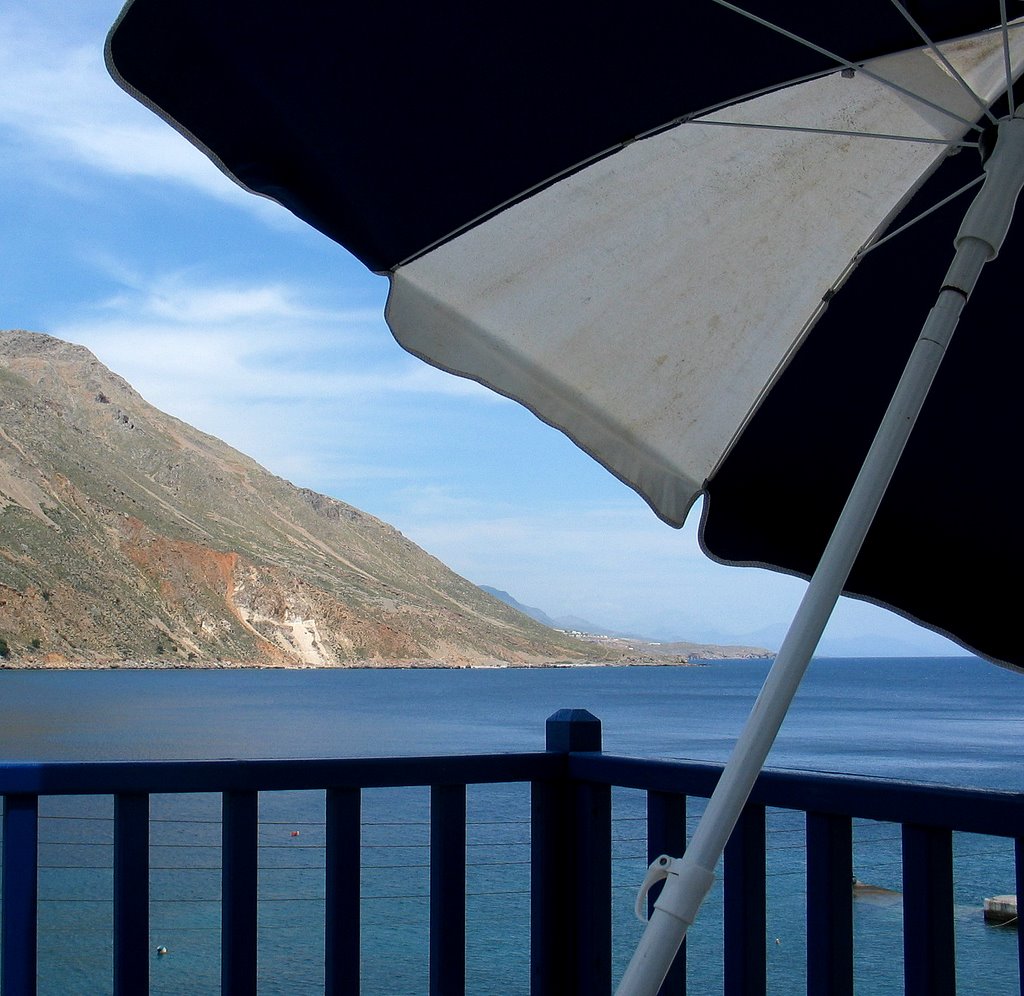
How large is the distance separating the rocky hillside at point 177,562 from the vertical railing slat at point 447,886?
83.9 meters

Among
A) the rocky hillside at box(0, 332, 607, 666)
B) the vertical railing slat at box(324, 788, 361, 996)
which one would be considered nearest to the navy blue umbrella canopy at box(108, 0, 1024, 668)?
the vertical railing slat at box(324, 788, 361, 996)

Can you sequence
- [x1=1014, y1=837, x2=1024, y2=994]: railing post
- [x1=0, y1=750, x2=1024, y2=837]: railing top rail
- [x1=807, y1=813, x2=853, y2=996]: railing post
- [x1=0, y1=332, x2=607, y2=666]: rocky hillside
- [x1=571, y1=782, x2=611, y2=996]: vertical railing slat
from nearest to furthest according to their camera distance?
[x1=1014, y1=837, x2=1024, y2=994]: railing post < [x1=0, y1=750, x2=1024, y2=837]: railing top rail < [x1=807, y1=813, x2=853, y2=996]: railing post < [x1=571, y1=782, x2=611, y2=996]: vertical railing slat < [x1=0, y1=332, x2=607, y2=666]: rocky hillside

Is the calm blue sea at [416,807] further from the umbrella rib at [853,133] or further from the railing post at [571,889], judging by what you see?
the umbrella rib at [853,133]

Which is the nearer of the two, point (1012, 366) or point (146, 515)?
point (1012, 366)

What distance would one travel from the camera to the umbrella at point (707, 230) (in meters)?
1.49

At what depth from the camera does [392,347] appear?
2039 mm

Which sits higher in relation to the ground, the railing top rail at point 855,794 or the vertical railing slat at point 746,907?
the railing top rail at point 855,794

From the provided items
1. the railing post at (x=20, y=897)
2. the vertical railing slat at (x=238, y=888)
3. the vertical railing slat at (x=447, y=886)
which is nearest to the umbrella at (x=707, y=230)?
the vertical railing slat at (x=447, y=886)

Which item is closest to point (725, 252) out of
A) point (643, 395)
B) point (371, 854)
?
point (643, 395)

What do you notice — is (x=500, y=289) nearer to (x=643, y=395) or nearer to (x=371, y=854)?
(x=643, y=395)

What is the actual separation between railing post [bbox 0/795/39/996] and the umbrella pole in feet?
3.53

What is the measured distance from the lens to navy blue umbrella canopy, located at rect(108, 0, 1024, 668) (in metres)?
1.53

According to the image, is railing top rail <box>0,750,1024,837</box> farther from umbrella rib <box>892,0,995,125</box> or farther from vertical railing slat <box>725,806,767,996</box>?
umbrella rib <box>892,0,995,125</box>

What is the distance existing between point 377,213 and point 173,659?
9600cm
